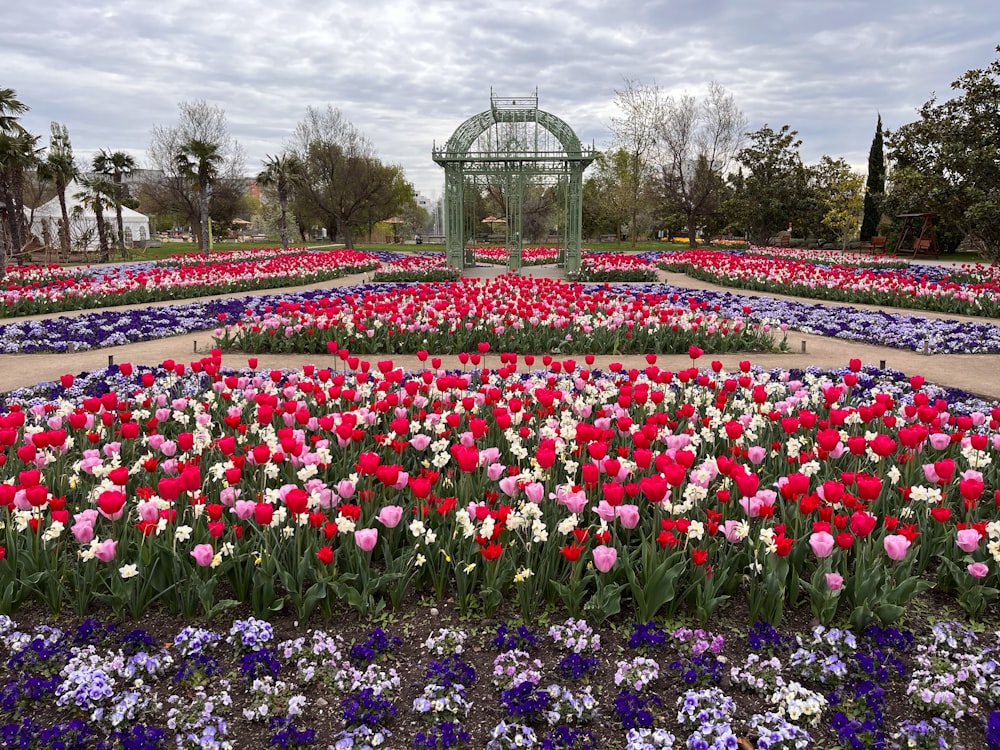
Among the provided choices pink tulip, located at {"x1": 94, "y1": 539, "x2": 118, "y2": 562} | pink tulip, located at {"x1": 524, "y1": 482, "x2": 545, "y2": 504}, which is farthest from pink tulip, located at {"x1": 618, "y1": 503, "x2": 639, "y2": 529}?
pink tulip, located at {"x1": 94, "y1": 539, "x2": 118, "y2": 562}

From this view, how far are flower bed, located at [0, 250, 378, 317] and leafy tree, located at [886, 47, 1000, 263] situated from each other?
21259 mm

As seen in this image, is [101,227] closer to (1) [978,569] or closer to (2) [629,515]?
(2) [629,515]

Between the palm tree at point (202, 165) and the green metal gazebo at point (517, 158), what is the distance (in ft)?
62.9

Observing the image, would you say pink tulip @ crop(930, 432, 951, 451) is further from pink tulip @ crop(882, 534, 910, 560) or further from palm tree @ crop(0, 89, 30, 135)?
palm tree @ crop(0, 89, 30, 135)

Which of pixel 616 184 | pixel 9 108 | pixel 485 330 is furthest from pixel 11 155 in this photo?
pixel 616 184

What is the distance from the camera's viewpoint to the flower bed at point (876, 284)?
1429 centimetres

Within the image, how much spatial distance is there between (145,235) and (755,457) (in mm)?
56904

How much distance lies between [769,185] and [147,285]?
1481 inches

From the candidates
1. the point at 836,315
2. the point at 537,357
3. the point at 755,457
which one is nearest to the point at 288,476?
the point at 755,457

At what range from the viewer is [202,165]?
37.6 m

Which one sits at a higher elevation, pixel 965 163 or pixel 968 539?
pixel 965 163

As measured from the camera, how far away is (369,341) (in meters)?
10.2

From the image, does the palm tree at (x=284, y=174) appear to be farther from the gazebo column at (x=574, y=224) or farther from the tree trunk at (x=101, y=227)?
the gazebo column at (x=574, y=224)

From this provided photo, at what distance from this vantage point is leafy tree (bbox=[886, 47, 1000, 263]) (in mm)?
23844
